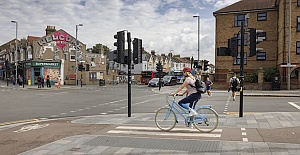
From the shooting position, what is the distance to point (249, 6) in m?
40.8

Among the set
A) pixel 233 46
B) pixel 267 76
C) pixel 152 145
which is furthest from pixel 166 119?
pixel 267 76

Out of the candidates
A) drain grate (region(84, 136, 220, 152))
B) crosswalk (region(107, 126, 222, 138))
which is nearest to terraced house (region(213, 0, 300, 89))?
crosswalk (region(107, 126, 222, 138))

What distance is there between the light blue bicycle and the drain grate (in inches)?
48.5

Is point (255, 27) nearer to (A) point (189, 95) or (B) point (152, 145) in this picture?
(A) point (189, 95)

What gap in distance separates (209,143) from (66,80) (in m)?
47.0

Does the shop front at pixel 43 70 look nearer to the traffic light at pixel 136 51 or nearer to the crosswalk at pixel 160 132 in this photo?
the traffic light at pixel 136 51

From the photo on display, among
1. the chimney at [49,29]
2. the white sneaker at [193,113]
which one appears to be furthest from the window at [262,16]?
the white sneaker at [193,113]

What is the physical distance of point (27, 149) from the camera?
7.09 meters

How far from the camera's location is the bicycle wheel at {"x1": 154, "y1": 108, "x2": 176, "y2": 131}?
878 centimetres

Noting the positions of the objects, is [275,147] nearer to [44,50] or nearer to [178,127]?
[178,127]

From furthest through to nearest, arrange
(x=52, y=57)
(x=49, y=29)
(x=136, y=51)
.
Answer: (x=49, y=29) → (x=52, y=57) → (x=136, y=51)

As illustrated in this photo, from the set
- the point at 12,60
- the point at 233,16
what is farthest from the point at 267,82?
the point at 12,60

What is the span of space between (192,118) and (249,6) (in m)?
35.5

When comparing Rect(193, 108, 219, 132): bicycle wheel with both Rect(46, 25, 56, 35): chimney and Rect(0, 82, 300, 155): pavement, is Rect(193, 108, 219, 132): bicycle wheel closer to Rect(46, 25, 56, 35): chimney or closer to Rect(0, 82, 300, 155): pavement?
Rect(0, 82, 300, 155): pavement
